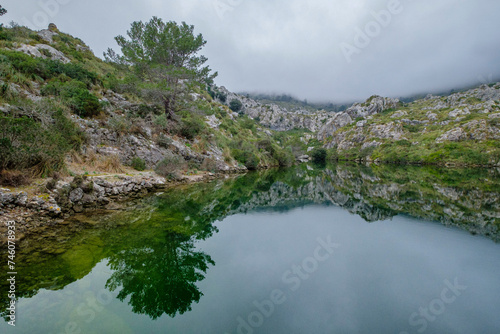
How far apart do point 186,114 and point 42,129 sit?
64.2ft

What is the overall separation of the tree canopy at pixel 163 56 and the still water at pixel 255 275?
1762cm

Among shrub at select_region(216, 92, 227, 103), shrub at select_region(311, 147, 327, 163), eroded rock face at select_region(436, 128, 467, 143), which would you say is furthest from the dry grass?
shrub at select_region(216, 92, 227, 103)

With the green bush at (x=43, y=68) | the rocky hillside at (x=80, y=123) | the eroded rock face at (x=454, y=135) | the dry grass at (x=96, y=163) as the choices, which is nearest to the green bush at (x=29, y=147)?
the rocky hillside at (x=80, y=123)

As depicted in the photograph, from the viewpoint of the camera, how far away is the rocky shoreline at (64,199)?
7047mm

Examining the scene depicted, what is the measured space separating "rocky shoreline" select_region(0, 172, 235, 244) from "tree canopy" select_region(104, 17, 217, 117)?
43.2 ft

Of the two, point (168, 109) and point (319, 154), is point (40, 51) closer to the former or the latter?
point (168, 109)

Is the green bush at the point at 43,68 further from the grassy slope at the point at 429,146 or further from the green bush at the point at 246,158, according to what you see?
the grassy slope at the point at 429,146

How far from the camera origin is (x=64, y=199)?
8.91 m

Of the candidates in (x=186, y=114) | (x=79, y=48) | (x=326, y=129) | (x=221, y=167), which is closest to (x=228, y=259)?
(x=221, y=167)

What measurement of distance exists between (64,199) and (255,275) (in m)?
8.93

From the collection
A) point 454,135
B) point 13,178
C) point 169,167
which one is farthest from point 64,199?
point 454,135

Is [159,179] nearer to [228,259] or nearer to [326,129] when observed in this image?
[228,259]

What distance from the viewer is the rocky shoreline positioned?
277 inches

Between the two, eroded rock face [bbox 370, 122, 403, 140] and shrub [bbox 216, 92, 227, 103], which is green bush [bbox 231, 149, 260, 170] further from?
shrub [bbox 216, 92, 227, 103]
